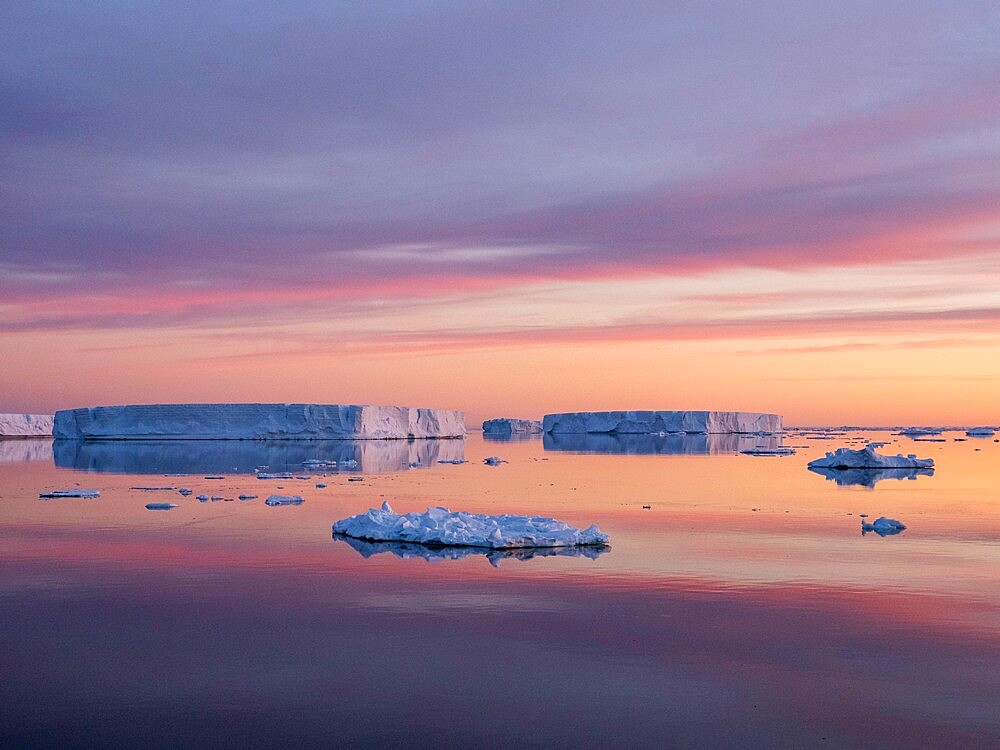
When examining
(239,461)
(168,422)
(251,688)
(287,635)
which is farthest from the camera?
(168,422)

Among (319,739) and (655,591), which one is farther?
(655,591)

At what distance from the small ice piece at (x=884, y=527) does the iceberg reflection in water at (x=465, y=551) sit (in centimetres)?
423

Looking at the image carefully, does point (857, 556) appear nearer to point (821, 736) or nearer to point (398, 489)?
point (821, 736)

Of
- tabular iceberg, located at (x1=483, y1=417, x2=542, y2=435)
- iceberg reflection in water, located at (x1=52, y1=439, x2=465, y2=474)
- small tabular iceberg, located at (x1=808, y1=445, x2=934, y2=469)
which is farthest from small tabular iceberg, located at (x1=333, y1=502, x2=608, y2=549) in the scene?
tabular iceberg, located at (x1=483, y1=417, x2=542, y2=435)

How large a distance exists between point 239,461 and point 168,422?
63.4 ft

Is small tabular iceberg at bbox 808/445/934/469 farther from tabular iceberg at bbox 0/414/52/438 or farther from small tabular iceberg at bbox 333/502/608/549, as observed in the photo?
tabular iceberg at bbox 0/414/52/438

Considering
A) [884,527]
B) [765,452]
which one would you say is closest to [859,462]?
[765,452]

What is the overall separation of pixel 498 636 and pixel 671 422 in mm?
66976

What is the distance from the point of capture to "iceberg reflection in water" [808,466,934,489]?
2562 centimetres

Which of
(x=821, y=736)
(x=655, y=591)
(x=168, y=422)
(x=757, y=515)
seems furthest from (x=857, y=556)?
(x=168, y=422)

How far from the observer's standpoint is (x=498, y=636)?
307 inches

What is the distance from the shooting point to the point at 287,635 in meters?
7.80

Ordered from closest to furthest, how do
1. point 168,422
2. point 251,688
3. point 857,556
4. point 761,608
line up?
point 251,688 → point 761,608 → point 857,556 → point 168,422

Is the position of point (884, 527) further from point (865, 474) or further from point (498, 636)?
point (865, 474)
